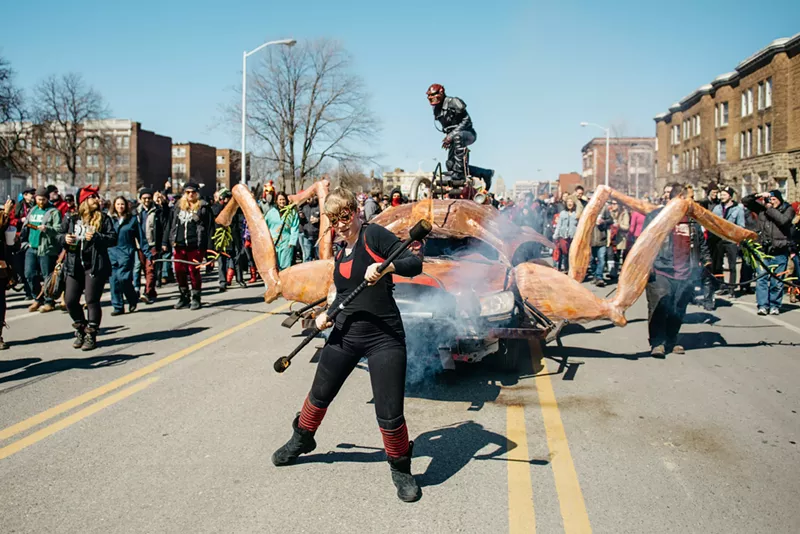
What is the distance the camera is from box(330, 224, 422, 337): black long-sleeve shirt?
416 centimetres

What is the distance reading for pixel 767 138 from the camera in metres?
44.4

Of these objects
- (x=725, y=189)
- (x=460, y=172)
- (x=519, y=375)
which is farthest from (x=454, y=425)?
(x=725, y=189)

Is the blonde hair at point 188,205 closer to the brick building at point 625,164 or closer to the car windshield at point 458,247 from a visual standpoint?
the car windshield at point 458,247

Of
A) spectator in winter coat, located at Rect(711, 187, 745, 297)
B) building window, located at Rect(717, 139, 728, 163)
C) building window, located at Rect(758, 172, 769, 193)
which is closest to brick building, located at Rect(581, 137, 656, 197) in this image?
building window, located at Rect(717, 139, 728, 163)

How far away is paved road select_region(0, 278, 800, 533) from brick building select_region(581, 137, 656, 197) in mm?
67589

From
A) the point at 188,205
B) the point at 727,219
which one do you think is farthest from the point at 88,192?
the point at 727,219

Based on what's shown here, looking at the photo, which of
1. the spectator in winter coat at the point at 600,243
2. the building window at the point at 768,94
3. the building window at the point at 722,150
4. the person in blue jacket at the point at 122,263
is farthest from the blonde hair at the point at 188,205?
the building window at the point at 722,150

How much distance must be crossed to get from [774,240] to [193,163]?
104 m

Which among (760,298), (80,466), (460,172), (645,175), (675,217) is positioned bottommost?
(80,466)

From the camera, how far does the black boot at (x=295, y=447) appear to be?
14.5 feet

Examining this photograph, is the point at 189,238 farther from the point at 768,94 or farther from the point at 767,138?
the point at 768,94

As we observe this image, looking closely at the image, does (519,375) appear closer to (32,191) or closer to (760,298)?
(760,298)

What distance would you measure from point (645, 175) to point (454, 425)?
278 ft

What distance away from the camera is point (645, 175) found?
3305 inches
